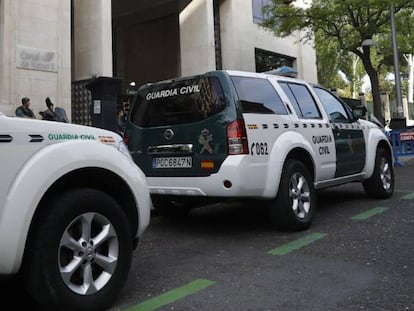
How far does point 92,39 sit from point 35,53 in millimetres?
2212

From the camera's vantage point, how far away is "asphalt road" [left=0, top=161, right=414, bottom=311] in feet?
11.9

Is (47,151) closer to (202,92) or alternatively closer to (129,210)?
(129,210)

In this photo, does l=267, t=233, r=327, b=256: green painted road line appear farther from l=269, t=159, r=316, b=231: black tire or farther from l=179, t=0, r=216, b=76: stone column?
l=179, t=0, r=216, b=76: stone column

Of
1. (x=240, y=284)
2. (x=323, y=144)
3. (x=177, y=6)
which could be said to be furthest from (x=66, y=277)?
(x=177, y=6)

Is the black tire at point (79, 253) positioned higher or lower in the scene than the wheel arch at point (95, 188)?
lower

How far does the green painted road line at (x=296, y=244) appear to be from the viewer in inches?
196

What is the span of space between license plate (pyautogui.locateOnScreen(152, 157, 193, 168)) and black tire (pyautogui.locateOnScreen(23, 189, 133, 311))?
2064 millimetres

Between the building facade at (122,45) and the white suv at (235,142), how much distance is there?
23.8 feet

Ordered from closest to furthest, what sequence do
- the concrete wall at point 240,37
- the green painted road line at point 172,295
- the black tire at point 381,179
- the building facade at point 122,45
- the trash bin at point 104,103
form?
1. the green painted road line at point 172,295
2. the black tire at point 381,179
3. the trash bin at point 104,103
4. the building facade at point 122,45
5. the concrete wall at point 240,37

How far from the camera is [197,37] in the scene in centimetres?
1861

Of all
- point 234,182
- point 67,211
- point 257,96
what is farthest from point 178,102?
point 67,211

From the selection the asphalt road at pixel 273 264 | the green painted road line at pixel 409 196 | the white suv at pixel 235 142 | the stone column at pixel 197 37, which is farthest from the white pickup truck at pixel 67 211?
the stone column at pixel 197 37

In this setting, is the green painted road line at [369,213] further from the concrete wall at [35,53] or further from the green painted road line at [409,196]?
the concrete wall at [35,53]

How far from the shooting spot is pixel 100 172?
11.6ft
